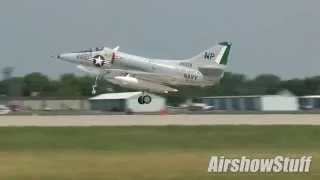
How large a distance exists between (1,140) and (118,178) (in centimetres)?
1763

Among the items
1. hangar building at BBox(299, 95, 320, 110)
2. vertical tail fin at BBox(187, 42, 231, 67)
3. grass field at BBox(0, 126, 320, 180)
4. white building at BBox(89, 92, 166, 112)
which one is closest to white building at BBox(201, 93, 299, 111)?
hangar building at BBox(299, 95, 320, 110)

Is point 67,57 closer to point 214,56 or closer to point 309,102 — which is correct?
point 214,56

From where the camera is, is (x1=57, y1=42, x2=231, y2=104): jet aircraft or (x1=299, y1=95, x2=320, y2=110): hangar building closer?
(x1=57, y1=42, x2=231, y2=104): jet aircraft

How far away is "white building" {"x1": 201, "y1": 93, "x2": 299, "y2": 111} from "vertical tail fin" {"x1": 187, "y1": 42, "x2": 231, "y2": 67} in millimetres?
27290

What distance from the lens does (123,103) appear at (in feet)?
352

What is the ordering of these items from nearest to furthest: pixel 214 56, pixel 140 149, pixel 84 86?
pixel 140 149 < pixel 214 56 < pixel 84 86

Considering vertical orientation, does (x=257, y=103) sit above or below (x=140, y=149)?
above

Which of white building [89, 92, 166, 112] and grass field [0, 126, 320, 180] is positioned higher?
white building [89, 92, 166, 112]

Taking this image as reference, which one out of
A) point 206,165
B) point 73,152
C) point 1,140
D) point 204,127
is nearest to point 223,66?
point 204,127

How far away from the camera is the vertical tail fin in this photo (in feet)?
239

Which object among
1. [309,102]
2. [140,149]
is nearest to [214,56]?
[140,149]

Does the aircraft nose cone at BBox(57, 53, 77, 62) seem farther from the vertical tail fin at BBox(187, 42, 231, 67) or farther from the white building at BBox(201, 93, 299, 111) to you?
the white building at BBox(201, 93, 299, 111)

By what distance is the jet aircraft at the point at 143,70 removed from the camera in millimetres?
69500

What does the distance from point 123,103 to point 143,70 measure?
36.4m
